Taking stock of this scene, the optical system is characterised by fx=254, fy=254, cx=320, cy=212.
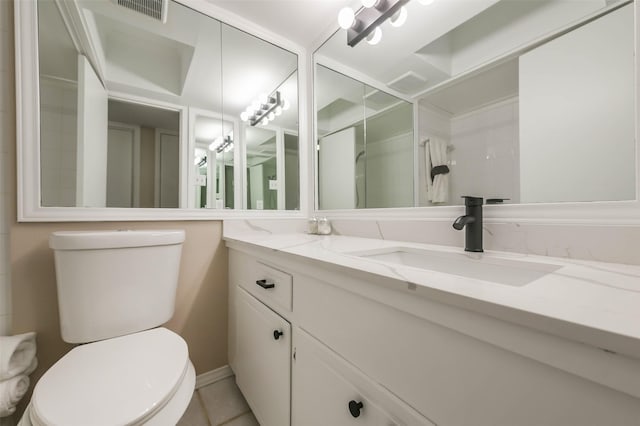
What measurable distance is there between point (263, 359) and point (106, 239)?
72cm

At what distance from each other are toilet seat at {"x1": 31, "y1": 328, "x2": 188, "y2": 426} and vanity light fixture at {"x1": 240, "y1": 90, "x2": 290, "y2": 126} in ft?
4.01

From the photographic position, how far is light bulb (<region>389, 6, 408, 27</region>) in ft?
3.74

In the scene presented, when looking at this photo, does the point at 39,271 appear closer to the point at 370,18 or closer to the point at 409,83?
the point at 409,83

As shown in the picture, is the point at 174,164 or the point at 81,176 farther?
the point at 174,164

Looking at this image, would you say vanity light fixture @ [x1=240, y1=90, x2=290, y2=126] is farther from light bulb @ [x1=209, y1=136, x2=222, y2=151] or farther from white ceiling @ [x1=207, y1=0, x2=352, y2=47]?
white ceiling @ [x1=207, y1=0, x2=352, y2=47]

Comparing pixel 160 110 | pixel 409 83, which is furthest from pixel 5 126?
pixel 409 83

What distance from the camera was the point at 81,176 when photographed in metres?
1.06

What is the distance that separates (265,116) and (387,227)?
3.40 feet

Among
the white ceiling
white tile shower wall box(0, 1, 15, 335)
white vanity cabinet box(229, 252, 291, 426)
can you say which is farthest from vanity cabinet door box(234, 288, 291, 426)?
the white ceiling

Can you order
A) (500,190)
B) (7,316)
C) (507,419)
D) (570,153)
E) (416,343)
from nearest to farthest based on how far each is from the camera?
(507,419), (416,343), (570,153), (500,190), (7,316)

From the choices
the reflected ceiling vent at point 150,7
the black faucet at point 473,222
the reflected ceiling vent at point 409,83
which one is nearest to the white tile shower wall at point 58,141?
the reflected ceiling vent at point 150,7

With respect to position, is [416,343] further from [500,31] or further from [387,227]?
[500,31]

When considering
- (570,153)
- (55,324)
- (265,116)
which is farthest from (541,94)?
(55,324)

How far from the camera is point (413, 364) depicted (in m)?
0.46
